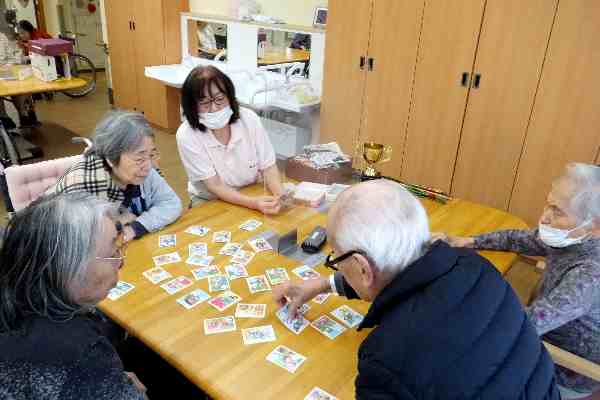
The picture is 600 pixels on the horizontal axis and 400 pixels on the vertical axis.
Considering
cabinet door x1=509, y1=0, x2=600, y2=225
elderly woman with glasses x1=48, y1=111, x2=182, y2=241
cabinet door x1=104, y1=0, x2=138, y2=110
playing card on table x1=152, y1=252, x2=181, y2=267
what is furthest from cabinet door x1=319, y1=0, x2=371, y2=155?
cabinet door x1=104, y1=0, x2=138, y2=110

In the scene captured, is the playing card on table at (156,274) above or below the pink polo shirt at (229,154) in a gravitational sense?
below

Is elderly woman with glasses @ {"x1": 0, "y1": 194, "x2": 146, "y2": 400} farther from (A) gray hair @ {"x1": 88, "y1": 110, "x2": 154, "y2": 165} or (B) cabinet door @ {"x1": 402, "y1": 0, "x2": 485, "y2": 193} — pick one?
(B) cabinet door @ {"x1": 402, "y1": 0, "x2": 485, "y2": 193}

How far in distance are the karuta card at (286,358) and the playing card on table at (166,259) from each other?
0.58 metres

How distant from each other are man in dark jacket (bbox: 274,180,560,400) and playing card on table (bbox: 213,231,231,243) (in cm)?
84

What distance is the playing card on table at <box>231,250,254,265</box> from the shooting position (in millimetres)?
1663

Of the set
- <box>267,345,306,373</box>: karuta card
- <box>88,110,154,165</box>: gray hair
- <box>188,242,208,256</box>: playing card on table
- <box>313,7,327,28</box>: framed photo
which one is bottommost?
<box>267,345,306,373</box>: karuta card

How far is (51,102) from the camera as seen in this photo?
6.71 meters

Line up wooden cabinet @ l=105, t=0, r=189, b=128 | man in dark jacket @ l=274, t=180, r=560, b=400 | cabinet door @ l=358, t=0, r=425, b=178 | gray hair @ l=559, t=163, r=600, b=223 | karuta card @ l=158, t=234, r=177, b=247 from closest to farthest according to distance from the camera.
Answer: man in dark jacket @ l=274, t=180, r=560, b=400
gray hair @ l=559, t=163, r=600, b=223
karuta card @ l=158, t=234, r=177, b=247
cabinet door @ l=358, t=0, r=425, b=178
wooden cabinet @ l=105, t=0, r=189, b=128

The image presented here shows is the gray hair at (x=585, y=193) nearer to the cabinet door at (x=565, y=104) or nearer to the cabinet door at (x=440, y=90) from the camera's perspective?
the cabinet door at (x=565, y=104)

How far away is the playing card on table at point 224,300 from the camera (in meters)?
1.42

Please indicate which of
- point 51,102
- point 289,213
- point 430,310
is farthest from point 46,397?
point 51,102

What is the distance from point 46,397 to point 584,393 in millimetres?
1601

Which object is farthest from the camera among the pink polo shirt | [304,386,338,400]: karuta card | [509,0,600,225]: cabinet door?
[509,0,600,225]: cabinet door

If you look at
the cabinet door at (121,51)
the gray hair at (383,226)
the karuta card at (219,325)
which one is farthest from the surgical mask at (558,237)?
the cabinet door at (121,51)
